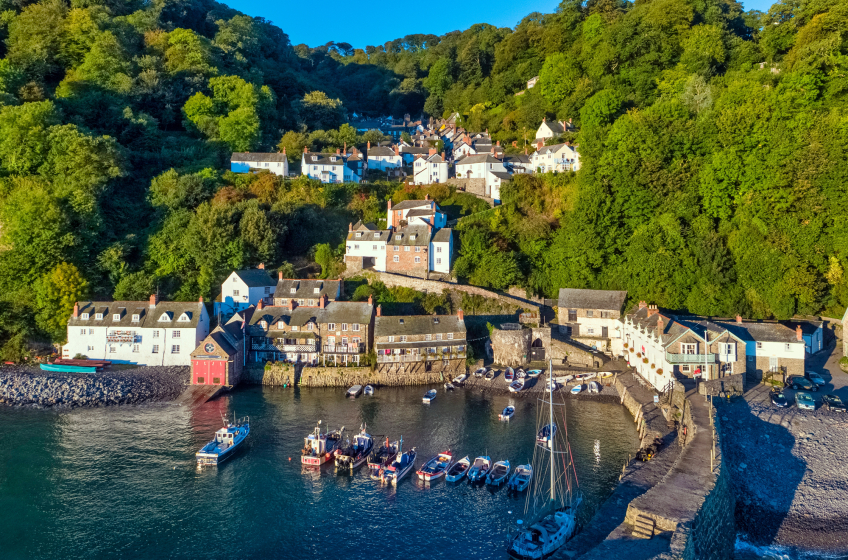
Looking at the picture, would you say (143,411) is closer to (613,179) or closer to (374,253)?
(374,253)

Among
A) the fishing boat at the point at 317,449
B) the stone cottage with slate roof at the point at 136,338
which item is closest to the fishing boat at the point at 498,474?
the fishing boat at the point at 317,449

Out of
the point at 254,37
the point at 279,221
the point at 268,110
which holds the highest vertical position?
the point at 254,37

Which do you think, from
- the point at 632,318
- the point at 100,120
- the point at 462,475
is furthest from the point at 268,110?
the point at 462,475

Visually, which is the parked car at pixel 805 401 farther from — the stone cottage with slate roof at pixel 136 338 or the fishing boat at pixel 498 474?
the stone cottage with slate roof at pixel 136 338

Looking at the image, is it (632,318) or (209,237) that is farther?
(209,237)

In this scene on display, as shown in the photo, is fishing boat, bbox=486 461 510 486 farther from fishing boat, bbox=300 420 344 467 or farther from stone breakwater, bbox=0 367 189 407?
stone breakwater, bbox=0 367 189 407

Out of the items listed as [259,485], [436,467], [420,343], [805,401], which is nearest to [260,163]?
[420,343]

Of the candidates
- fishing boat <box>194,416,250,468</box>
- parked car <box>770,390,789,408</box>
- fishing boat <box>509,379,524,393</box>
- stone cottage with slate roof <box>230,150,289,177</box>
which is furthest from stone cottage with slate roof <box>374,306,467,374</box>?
stone cottage with slate roof <box>230,150,289,177</box>
